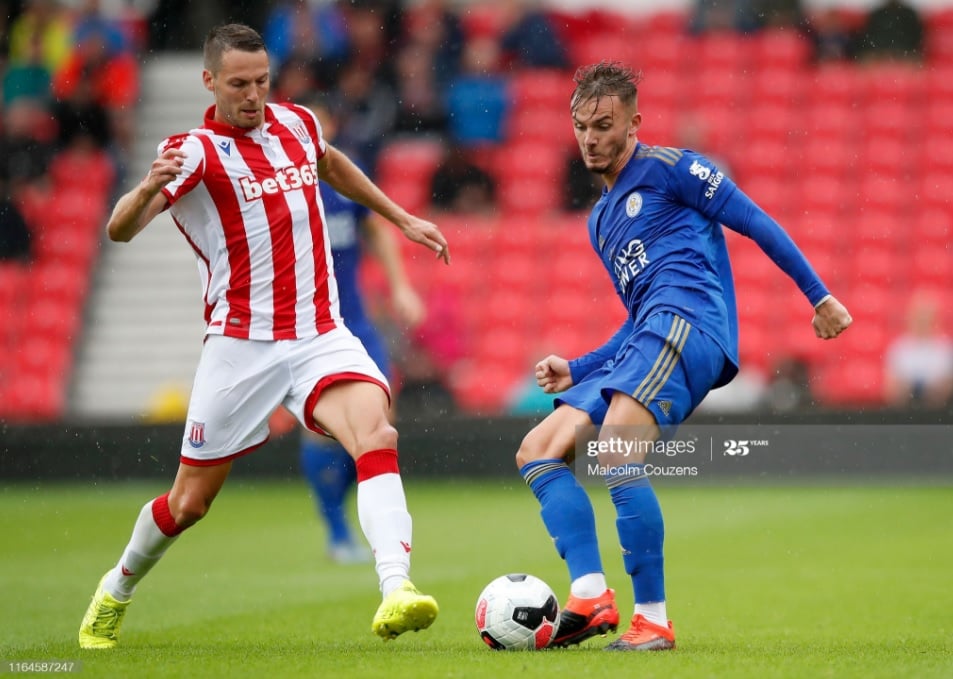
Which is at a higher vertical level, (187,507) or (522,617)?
(187,507)

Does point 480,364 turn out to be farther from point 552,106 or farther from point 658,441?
point 658,441

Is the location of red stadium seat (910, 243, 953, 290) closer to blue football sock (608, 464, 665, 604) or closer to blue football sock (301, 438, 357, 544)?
blue football sock (301, 438, 357, 544)

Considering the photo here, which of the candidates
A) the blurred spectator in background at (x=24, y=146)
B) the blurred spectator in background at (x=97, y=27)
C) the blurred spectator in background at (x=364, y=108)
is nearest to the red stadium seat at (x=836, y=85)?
the blurred spectator in background at (x=364, y=108)

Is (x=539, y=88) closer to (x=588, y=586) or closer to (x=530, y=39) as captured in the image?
(x=530, y=39)

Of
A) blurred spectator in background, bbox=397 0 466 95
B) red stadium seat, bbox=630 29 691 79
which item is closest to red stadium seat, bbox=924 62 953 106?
red stadium seat, bbox=630 29 691 79

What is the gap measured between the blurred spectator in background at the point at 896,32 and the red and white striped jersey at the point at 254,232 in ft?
42.0

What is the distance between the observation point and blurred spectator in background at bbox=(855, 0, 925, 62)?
1702 cm

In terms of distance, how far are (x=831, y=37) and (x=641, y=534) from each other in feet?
44.2

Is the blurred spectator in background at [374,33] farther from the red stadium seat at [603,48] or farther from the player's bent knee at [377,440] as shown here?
the player's bent knee at [377,440]

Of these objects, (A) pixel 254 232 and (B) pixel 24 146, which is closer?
(A) pixel 254 232

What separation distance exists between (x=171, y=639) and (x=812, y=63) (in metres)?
13.5

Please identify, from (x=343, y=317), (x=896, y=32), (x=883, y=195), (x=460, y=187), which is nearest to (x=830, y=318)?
(x=343, y=317)

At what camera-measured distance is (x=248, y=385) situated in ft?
18.4

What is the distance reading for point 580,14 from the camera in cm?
1842
